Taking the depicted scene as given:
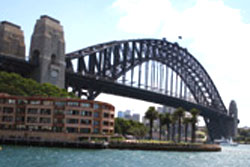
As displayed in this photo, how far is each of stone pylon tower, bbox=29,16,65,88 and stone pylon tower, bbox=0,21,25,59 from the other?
2.77 meters

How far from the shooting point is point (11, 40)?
10788cm

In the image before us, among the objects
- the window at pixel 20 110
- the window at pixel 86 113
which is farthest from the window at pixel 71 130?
the window at pixel 20 110

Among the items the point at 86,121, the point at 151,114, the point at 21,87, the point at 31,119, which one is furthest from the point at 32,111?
the point at 151,114

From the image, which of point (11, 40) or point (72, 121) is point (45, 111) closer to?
point (72, 121)

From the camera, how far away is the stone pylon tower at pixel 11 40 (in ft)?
348

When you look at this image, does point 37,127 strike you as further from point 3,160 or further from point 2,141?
point 3,160

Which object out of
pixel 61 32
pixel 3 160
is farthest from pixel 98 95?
pixel 3 160

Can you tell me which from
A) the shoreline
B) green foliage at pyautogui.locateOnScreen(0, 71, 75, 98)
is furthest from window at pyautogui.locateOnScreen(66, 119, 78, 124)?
green foliage at pyautogui.locateOnScreen(0, 71, 75, 98)

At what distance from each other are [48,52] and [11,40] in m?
9.54

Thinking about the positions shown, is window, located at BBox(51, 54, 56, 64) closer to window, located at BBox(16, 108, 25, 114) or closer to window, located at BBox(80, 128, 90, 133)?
window, located at BBox(16, 108, 25, 114)

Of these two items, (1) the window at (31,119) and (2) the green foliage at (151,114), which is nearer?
(1) the window at (31,119)

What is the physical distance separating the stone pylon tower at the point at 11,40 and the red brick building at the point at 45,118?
1669 cm

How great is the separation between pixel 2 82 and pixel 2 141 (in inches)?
723

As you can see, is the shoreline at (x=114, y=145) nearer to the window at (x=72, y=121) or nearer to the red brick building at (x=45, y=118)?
the red brick building at (x=45, y=118)
